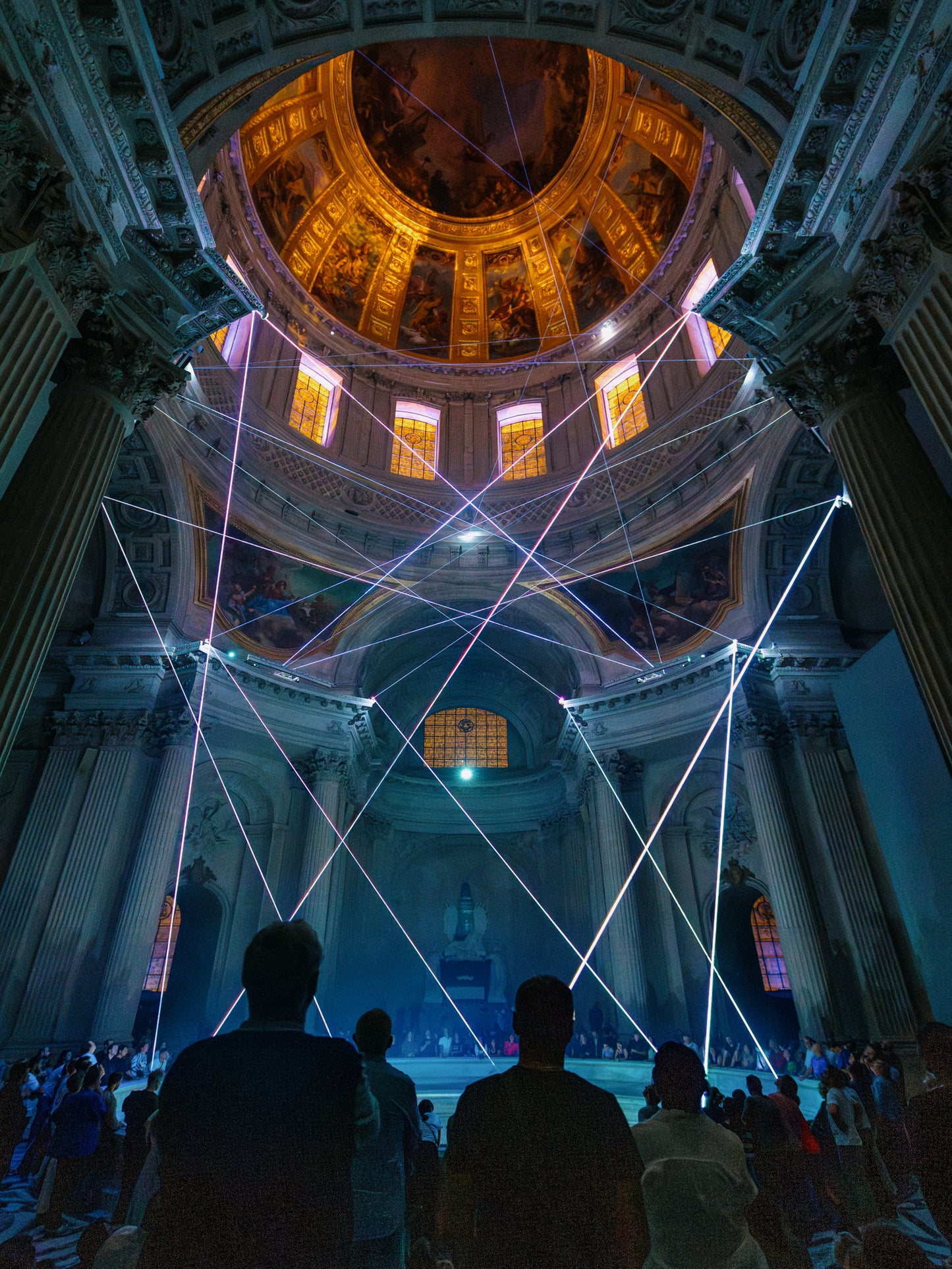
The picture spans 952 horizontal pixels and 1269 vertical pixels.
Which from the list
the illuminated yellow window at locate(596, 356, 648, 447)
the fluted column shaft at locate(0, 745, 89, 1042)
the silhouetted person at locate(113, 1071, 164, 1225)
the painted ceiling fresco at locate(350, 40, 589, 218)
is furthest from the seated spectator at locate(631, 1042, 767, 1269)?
the painted ceiling fresco at locate(350, 40, 589, 218)

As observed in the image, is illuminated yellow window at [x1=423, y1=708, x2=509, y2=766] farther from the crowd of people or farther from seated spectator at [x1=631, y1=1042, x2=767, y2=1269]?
seated spectator at [x1=631, y1=1042, x2=767, y2=1269]

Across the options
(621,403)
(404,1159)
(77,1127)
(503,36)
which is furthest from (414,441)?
(404,1159)

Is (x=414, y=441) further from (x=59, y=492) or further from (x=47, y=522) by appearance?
(x=47, y=522)

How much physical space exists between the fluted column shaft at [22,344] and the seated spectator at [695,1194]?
22.0 feet

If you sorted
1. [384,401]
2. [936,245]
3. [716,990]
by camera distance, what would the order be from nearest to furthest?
[936,245], [716,990], [384,401]

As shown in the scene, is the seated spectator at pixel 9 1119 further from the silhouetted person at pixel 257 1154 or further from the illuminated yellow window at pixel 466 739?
the illuminated yellow window at pixel 466 739

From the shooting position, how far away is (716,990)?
15367 mm

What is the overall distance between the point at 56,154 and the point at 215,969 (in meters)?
15.6

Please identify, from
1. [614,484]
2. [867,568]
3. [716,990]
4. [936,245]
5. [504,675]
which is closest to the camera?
[936,245]

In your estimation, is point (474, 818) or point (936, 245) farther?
point (474, 818)

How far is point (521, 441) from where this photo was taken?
21.9 m

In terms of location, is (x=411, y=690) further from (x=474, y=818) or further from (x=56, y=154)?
(x=56, y=154)

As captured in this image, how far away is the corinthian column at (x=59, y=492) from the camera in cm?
579

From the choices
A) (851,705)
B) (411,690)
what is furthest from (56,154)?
(411,690)
